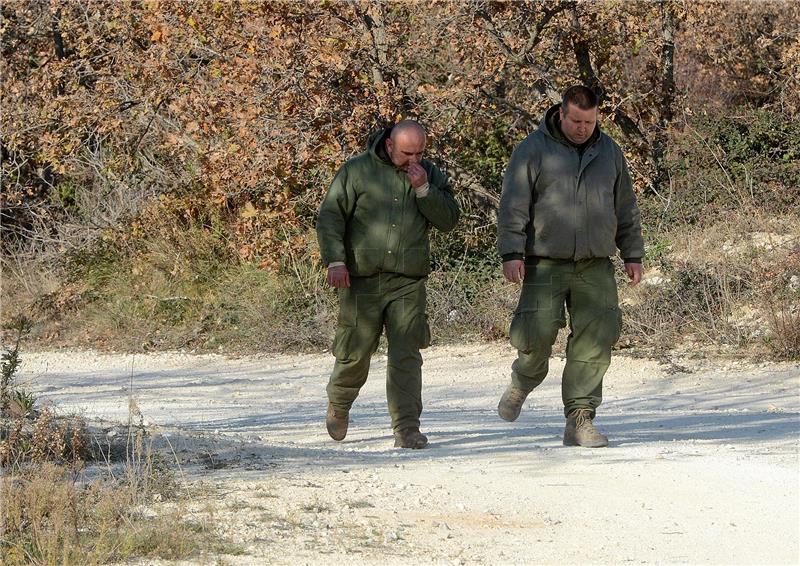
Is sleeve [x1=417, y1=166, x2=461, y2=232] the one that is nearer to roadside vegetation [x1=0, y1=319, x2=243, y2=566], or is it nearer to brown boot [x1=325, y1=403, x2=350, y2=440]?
brown boot [x1=325, y1=403, x2=350, y2=440]

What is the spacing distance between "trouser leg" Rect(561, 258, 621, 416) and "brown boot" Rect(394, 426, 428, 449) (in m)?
0.91

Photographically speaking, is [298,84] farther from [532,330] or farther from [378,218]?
[532,330]

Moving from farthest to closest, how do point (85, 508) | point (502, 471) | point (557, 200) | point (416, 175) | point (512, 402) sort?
point (512, 402), point (557, 200), point (416, 175), point (502, 471), point (85, 508)

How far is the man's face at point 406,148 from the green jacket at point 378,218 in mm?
72

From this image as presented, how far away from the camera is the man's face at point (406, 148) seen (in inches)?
314

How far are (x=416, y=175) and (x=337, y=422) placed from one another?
1.72 metres

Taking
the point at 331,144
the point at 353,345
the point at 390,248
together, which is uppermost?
the point at 331,144

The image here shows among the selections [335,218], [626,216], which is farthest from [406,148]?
[626,216]

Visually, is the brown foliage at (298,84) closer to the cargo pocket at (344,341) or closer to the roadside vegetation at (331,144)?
the roadside vegetation at (331,144)

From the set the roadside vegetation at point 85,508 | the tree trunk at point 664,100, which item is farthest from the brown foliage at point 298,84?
the roadside vegetation at point 85,508

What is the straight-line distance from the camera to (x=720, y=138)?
16328mm

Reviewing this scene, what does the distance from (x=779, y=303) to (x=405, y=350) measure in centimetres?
584

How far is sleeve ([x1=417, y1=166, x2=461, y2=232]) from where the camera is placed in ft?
26.1

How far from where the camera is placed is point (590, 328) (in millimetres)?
8227
